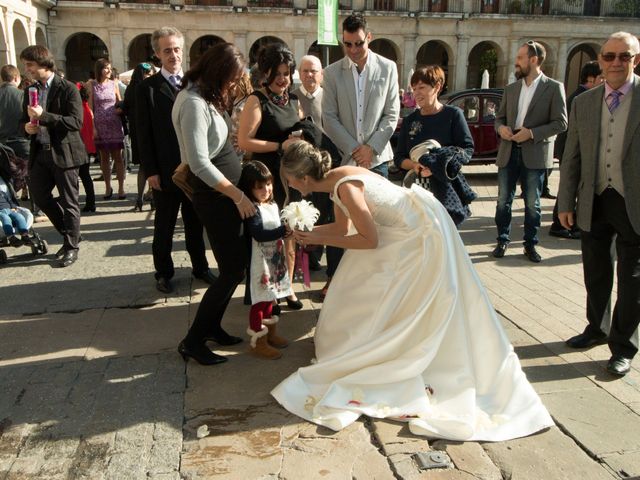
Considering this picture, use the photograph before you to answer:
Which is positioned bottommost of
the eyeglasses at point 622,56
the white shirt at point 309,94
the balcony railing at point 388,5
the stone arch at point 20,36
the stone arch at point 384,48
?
the white shirt at point 309,94

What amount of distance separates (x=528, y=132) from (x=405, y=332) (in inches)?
136

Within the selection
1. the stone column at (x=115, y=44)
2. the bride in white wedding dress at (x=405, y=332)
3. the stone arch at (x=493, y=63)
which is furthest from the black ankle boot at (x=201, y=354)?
the stone arch at (x=493, y=63)

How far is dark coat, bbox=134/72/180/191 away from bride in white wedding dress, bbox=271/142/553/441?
179 centimetres

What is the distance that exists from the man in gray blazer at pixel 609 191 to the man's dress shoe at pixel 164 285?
3.23 m

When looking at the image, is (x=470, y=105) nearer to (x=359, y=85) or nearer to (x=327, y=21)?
(x=327, y=21)

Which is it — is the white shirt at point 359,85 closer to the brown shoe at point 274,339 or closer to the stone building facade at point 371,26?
the brown shoe at point 274,339

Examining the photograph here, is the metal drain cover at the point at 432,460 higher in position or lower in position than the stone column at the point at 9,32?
lower

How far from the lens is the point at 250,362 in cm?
362

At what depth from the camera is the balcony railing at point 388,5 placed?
28.6 m

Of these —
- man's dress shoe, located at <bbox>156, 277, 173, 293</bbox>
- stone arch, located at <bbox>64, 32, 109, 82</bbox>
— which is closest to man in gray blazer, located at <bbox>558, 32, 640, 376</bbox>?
man's dress shoe, located at <bbox>156, 277, 173, 293</bbox>

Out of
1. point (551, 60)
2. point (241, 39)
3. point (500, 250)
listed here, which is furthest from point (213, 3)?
point (500, 250)

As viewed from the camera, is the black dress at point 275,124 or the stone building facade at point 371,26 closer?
the black dress at point 275,124

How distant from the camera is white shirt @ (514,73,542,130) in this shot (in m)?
5.75

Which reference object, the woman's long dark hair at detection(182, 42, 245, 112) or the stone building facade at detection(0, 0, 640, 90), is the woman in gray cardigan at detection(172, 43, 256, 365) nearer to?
the woman's long dark hair at detection(182, 42, 245, 112)
